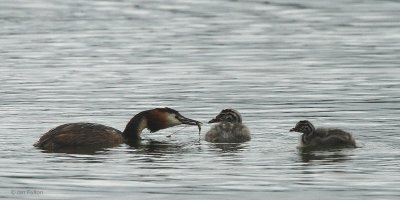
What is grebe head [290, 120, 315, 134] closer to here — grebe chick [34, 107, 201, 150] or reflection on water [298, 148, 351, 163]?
reflection on water [298, 148, 351, 163]

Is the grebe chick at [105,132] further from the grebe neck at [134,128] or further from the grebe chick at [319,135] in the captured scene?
the grebe chick at [319,135]

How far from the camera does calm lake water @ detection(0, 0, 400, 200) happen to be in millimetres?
16359

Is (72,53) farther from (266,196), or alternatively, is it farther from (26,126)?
(266,196)

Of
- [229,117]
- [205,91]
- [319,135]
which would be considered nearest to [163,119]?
[229,117]

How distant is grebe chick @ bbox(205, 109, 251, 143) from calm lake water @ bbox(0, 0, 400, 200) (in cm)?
18

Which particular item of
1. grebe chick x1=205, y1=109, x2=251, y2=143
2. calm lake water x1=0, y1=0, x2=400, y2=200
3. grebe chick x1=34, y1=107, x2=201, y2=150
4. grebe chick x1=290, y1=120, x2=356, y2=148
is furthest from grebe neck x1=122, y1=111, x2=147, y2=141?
grebe chick x1=290, y1=120, x2=356, y2=148

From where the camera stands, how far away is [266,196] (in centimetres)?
1528

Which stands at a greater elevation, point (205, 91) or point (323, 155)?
point (205, 91)

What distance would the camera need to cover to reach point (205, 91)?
25156mm

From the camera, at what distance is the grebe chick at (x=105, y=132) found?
63.3 ft

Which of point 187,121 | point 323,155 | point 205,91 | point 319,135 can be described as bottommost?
point 323,155

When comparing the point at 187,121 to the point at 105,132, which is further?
the point at 187,121

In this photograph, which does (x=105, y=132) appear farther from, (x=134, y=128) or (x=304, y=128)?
(x=304, y=128)

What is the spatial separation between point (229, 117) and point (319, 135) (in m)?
1.50
